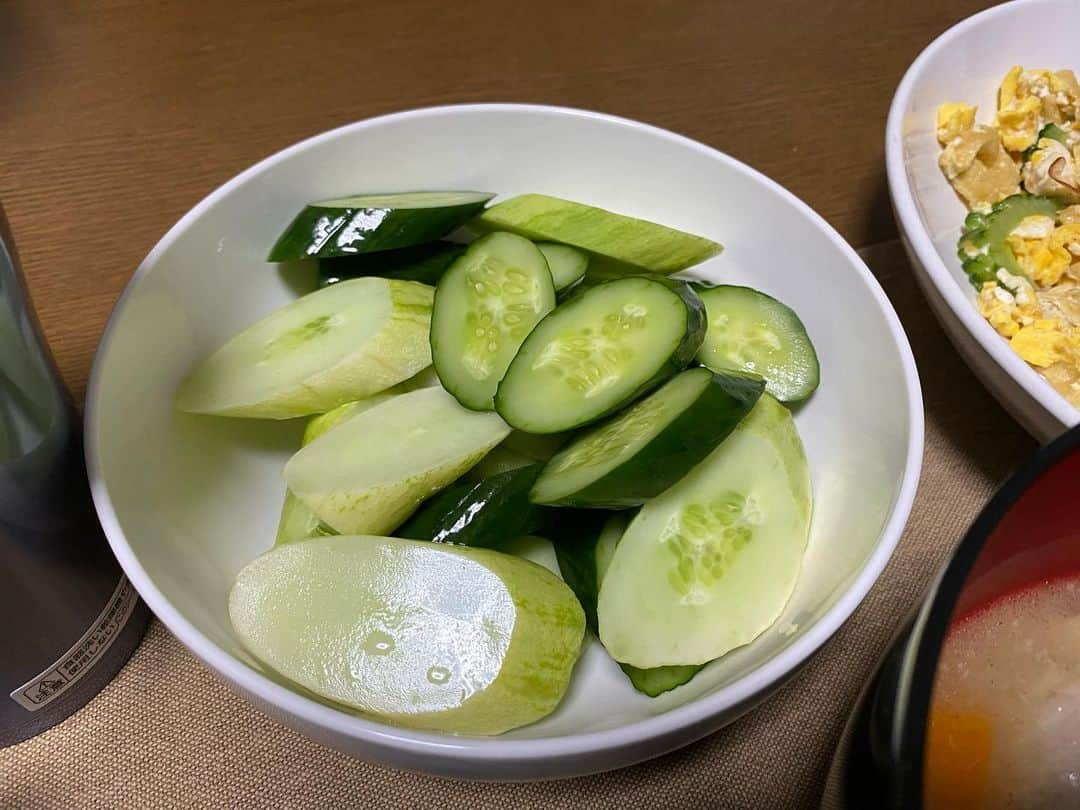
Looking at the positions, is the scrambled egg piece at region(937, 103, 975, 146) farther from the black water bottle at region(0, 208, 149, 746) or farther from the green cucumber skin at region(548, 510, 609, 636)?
the black water bottle at region(0, 208, 149, 746)

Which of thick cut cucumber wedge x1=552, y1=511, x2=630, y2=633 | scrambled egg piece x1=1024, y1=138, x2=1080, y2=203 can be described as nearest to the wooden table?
scrambled egg piece x1=1024, y1=138, x2=1080, y2=203

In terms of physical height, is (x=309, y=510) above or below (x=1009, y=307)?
above

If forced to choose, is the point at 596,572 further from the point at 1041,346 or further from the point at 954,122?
the point at 954,122

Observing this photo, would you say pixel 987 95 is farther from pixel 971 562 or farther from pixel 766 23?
pixel 971 562

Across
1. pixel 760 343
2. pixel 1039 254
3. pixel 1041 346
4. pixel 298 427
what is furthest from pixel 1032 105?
pixel 298 427

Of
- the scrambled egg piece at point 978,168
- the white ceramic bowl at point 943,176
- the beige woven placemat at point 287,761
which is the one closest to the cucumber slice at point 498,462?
the beige woven placemat at point 287,761

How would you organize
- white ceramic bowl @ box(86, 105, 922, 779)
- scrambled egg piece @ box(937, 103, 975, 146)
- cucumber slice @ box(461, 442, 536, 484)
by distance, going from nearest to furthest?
white ceramic bowl @ box(86, 105, 922, 779) → cucumber slice @ box(461, 442, 536, 484) → scrambled egg piece @ box(937, 103, 975, 146)
